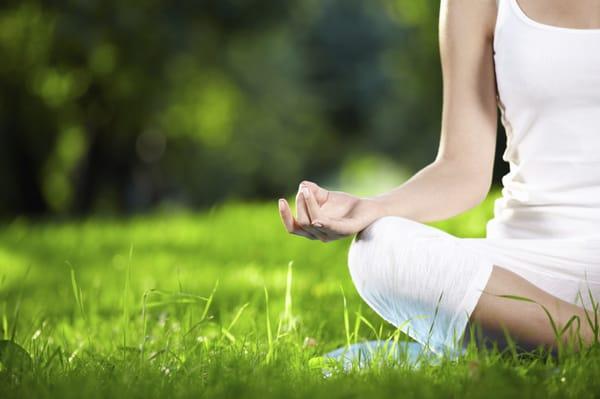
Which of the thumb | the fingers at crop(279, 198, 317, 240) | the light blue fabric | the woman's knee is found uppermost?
the thumb

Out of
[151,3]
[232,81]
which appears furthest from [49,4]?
[232,81]

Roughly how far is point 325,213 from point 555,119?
25.6 inches

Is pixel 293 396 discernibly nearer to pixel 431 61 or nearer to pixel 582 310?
pixel 582 310

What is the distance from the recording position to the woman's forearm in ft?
8.18

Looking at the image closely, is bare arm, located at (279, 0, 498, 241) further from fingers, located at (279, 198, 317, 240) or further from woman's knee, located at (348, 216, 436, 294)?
fingers, located at (279, 198, 317, 240)

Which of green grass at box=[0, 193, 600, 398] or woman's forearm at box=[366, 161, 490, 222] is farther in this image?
woman's forearm at box=[366, 161, 490, 222]

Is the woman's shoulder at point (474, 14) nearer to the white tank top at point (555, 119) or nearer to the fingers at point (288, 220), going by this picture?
the white tank top at point (555, 119)

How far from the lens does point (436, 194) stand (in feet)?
8.38

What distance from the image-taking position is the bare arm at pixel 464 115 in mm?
2580

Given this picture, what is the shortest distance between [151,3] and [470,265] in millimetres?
13381

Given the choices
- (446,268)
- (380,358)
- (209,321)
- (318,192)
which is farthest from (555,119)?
(209,321)

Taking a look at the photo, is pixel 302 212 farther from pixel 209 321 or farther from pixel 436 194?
pixel 209 321

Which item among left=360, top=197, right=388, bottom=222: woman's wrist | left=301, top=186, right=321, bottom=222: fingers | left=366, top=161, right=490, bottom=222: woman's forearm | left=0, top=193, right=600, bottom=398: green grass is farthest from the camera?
left=366, top=161, right=490, bottom=222: woman's forearm

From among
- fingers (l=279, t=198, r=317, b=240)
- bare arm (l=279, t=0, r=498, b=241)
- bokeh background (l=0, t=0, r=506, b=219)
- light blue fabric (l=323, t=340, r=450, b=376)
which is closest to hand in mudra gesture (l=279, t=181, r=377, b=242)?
fingers (l=279, t=198, r=317, b=240)
